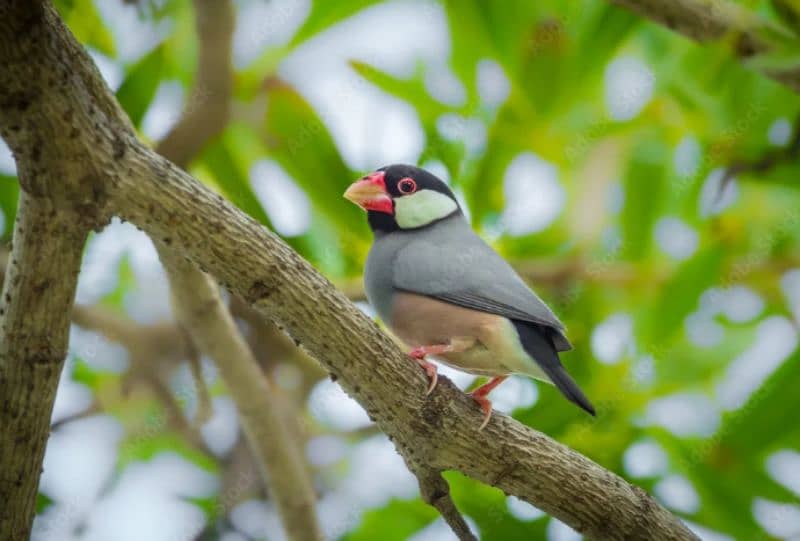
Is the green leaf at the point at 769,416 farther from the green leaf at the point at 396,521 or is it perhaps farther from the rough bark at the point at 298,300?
the green leaf at the point at 396,521

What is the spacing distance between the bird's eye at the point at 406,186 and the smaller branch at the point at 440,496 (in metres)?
1.22

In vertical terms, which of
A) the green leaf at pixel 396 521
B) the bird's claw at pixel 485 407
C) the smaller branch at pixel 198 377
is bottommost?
the green leaf at pixel 396 521

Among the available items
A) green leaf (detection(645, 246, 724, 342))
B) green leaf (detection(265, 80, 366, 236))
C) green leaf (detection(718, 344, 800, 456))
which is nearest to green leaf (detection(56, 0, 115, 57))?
green leaf (detection(265, 80, 366, 236))

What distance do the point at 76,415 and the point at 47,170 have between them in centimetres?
342

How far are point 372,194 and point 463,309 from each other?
78cm

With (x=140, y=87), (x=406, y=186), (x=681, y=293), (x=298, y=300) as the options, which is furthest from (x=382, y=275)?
(x=681, y=293)

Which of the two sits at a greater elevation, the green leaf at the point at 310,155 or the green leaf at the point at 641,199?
the green leaf at the point at 310,155

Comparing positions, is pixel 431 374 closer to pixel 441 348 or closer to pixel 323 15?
pixel 441 348

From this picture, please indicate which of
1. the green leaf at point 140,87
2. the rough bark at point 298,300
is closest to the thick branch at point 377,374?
the rough bark at point 298,300

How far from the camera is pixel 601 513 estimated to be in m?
3.71

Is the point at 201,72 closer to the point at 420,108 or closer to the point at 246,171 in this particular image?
the point at 246,171

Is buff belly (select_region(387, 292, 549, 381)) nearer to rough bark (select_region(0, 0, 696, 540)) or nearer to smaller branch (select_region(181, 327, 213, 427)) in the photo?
rough bark (select_region(0, 0, 696, 540))

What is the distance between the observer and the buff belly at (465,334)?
12.1 feet

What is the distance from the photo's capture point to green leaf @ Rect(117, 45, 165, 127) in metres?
5.00
